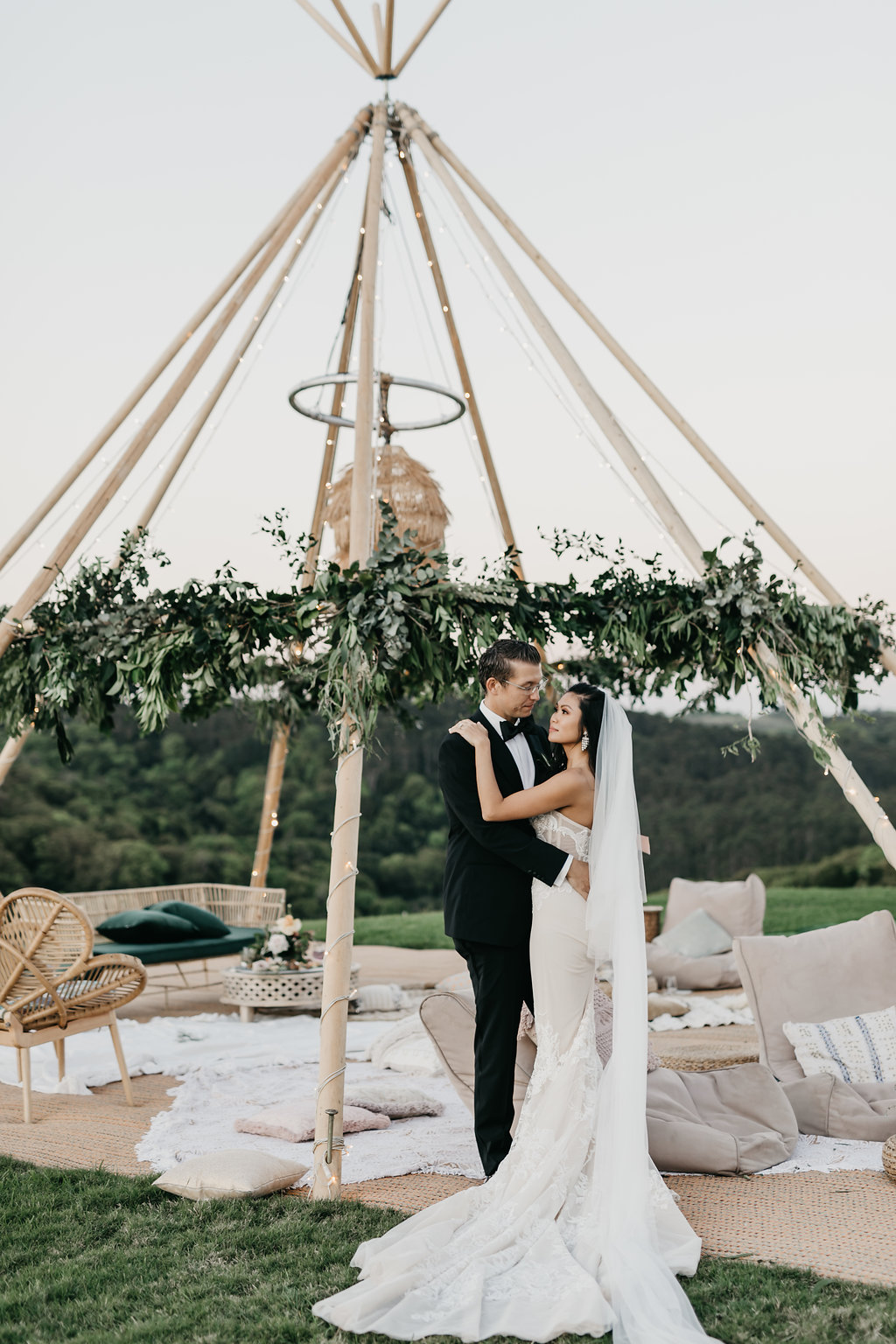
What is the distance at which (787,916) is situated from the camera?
537 inches

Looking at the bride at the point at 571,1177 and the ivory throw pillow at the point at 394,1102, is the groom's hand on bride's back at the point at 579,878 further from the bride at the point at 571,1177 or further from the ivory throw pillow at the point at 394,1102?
the ivory throw pillow at the point at 394,1102

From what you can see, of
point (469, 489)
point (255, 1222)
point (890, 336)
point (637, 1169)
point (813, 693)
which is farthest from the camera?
point (469, 489)

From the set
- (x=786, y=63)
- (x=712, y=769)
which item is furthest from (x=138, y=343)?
(x=712, y=769)

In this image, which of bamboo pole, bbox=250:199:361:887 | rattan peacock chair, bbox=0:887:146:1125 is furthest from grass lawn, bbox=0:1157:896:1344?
bamboo pole, bbox=250:199:361:887

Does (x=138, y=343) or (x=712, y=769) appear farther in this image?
(x=712, y=769)

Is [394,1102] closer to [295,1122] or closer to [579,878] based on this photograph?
[295,1122]

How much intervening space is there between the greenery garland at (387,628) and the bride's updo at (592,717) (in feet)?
2.75

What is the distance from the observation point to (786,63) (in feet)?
25.4

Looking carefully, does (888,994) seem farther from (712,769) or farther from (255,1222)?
(712,769)

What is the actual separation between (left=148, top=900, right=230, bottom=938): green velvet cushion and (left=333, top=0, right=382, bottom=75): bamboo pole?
5.99 meters

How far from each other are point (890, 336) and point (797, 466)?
1425 millimetres

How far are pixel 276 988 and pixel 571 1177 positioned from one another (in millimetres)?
4144

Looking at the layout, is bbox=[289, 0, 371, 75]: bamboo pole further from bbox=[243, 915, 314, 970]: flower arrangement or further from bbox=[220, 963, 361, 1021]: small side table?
bbox=[220, 963, 361, 1021]: small side table

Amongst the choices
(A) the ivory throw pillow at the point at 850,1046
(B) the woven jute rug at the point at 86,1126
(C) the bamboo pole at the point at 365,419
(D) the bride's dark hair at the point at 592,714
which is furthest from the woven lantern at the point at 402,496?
(A) the ivory throw pillow at the point at 850,1046
